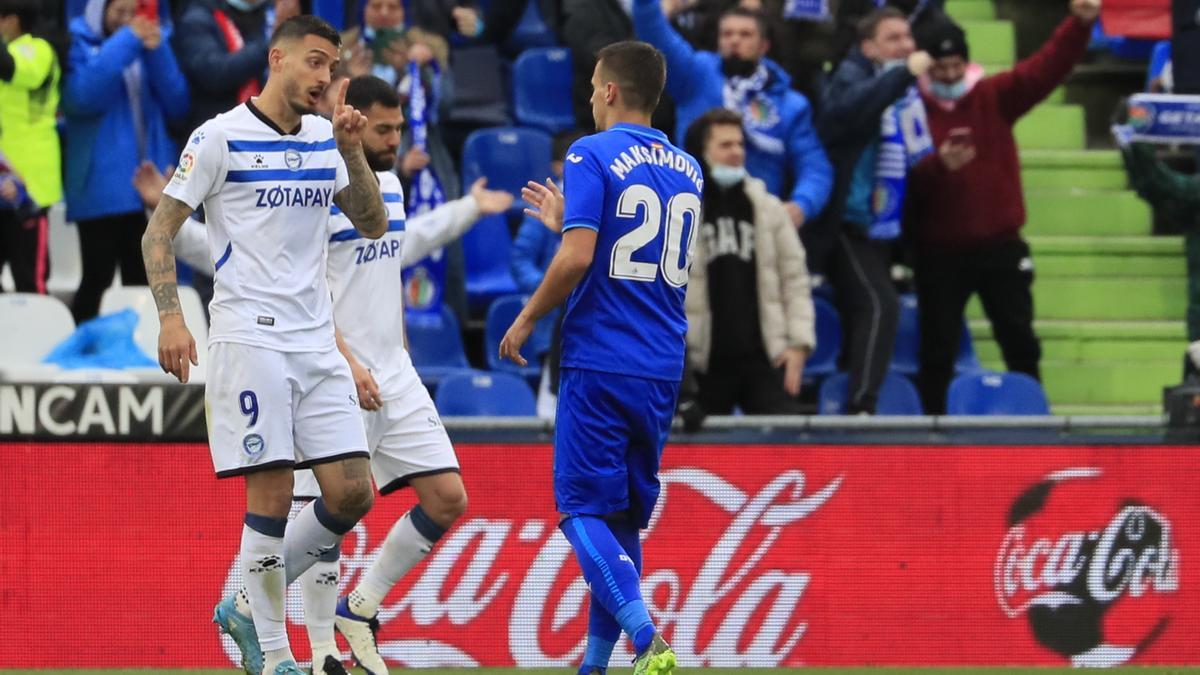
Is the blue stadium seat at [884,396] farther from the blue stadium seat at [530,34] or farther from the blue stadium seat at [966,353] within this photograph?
the blue stadium seat at [530,34]

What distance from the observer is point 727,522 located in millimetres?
8664

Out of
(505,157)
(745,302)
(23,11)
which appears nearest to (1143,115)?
(745,302)

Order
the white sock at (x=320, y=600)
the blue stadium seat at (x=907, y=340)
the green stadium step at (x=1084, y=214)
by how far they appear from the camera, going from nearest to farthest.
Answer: the white sock at (x=320, y=600) < the blue stadium seat at (x=907, y=340) < the green stadium step at (x=1084, y=214)

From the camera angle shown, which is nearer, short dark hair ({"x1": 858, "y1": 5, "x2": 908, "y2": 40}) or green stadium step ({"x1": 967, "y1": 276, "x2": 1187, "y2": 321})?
short dark hair ({"x1": 858, "y1": 5, "x2": 908, "y2": 40})

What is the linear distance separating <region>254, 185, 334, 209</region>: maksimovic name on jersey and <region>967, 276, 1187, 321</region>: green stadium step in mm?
6642

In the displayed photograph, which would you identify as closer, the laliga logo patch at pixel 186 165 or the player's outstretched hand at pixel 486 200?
the laliga logo patch at pixel 186 165

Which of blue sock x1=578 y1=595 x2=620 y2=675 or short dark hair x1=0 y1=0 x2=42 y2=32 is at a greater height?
short dark hair x1=0 y1=0 x2=42 y2=32

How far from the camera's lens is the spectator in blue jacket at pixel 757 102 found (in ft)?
36.3

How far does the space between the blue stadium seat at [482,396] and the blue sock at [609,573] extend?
11.0 ft

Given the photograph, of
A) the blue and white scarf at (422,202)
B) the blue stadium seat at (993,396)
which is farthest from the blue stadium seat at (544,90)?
the blue stadium seat at (993,396)

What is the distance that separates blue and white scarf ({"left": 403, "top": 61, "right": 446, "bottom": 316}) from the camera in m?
11.0

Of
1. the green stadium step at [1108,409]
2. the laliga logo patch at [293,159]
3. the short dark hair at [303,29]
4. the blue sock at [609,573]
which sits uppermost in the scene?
the short dark hair at [303,29]

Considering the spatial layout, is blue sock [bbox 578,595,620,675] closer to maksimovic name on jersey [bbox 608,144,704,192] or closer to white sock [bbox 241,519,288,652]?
white sock [bbox 241,519,288,652]

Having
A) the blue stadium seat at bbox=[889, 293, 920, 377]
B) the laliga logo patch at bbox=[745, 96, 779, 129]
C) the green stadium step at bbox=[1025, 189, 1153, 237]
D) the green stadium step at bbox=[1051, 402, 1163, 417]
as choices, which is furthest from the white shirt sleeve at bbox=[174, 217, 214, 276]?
the green stadium step at bbox=[1025, 189, 1153, 237]
